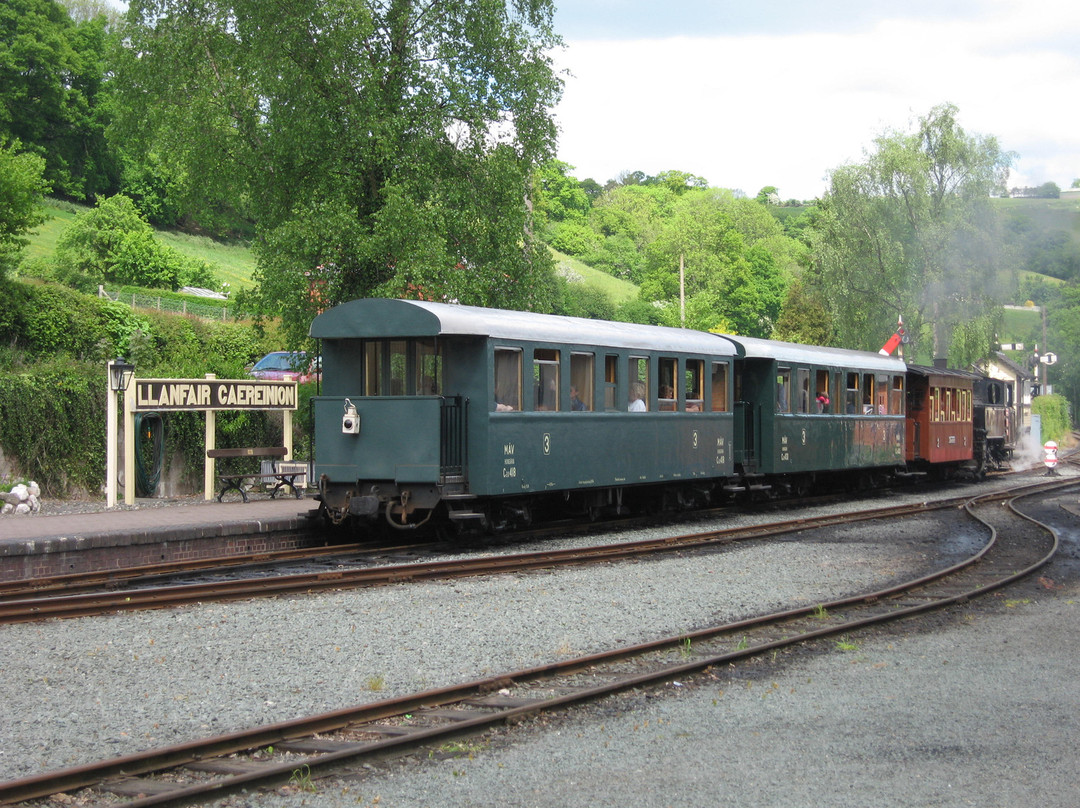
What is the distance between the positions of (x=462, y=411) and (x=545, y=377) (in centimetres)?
151

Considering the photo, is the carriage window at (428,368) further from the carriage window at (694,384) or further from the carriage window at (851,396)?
the carriage window at (851,396)

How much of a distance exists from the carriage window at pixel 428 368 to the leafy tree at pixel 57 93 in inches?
2168

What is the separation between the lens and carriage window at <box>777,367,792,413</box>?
20625 mm

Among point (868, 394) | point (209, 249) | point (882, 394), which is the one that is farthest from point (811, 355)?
point (209, 249)

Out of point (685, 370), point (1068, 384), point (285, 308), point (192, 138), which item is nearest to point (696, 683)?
point (685, 370)

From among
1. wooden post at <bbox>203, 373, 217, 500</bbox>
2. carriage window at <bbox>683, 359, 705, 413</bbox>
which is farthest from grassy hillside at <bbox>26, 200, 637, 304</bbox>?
carriage window at <bbox>683, 359, 705, 413</bbox>

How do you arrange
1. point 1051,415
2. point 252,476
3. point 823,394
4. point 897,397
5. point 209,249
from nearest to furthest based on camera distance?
point 252,476 < point 823,394 < point 897,397 < point 1051,415 < point 209,249

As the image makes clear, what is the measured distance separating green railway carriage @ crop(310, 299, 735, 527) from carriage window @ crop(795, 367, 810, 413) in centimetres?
578

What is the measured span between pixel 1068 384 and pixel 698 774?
275ft

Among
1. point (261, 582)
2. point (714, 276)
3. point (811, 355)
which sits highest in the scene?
point (714, 276)

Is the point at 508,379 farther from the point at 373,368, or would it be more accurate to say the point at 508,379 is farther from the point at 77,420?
the point at 77,420

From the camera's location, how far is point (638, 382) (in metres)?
17.2

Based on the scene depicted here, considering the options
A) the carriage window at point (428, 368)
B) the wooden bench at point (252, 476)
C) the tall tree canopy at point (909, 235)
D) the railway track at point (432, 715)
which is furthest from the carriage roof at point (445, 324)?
the tall tree canopy at point (909, 235)

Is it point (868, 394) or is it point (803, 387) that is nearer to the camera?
point (803, 387)
